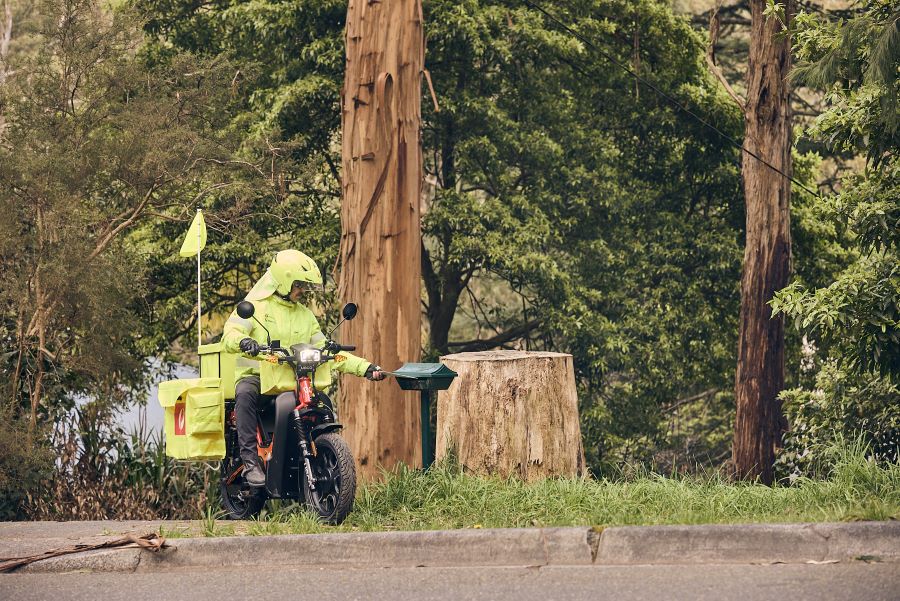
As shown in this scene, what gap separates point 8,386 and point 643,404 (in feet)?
30.9

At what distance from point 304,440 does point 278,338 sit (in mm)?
681

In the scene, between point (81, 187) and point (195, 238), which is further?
point (81, 187)

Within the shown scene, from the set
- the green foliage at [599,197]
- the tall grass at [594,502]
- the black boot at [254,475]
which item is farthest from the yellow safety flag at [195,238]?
the green foliage at [599,197]

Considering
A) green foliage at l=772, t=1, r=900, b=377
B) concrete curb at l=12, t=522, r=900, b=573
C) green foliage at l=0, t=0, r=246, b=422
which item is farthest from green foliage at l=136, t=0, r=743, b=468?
concrete curb at l=12, t=522, r=900, b=573

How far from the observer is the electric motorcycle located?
7.26 meters

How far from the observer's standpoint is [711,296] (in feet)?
61.1

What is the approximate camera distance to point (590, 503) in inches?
269

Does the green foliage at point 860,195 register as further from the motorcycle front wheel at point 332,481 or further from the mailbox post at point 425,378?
the motorcycle front wheel at point 332,481

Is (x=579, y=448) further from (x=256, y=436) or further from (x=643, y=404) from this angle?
(x=643, y=404)

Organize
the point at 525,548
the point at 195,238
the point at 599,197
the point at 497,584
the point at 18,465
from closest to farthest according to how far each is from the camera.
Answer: the point at 497,584 → the point at 525,548 → the point at 195,238 → the point at 18,465 → the point at 599,197

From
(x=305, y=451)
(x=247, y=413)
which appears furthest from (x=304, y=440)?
(x=247, y=413)

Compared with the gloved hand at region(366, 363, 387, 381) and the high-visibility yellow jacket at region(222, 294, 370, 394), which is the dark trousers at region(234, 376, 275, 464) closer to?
the high-visibility yellow jacket at region(222, 294, 370, 394)

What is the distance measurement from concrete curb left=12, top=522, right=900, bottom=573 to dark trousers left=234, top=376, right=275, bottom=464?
1296 millimetres

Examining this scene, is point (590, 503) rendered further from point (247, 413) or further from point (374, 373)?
point (247, 413)
